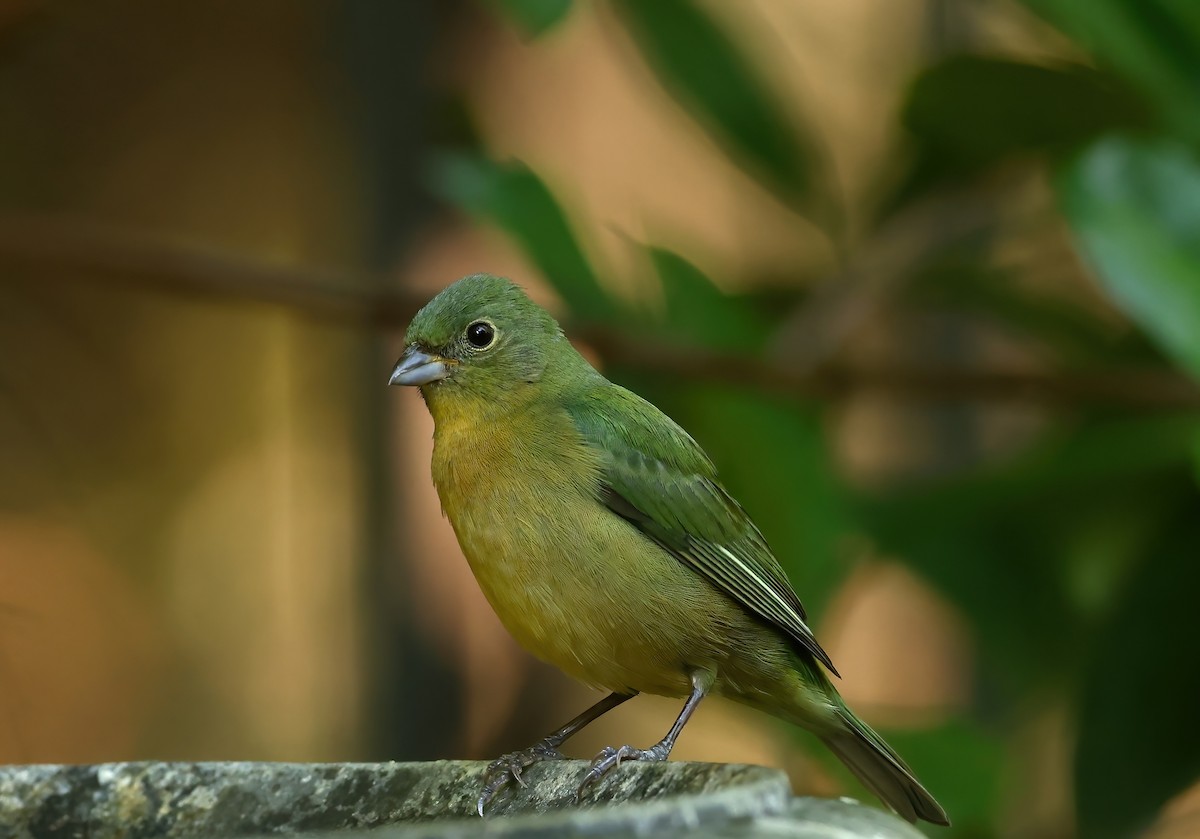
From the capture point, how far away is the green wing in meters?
3.07

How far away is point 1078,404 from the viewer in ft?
13.7

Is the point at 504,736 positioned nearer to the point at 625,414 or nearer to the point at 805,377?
the point at 805,377

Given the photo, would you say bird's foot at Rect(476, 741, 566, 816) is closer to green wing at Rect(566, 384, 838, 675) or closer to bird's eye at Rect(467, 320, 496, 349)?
green wing at Rect(566, 384, 838, 675)

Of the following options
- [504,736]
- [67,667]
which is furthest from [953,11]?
[67,667]

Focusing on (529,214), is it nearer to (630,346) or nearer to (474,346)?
(630,346)

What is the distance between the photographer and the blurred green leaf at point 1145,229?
10.5ft

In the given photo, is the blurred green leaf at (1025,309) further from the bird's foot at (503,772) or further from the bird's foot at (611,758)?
the bird's foot at (503,772)

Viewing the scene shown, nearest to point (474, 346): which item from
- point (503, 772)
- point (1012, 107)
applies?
point (503, 772)

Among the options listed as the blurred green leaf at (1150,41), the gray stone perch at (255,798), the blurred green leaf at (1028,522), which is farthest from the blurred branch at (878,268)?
the gray stone perch at (255,798)

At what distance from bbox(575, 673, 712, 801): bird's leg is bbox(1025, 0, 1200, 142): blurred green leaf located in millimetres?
1793

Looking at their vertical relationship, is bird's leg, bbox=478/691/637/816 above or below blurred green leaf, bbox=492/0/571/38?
below

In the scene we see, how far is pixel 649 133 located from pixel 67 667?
353 centimetres

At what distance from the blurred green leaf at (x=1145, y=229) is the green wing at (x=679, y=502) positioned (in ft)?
3.21

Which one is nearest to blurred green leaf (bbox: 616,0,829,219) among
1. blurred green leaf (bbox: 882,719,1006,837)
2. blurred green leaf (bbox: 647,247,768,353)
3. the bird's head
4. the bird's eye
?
blurred green leaf (bbox: 647,247,768,353)
